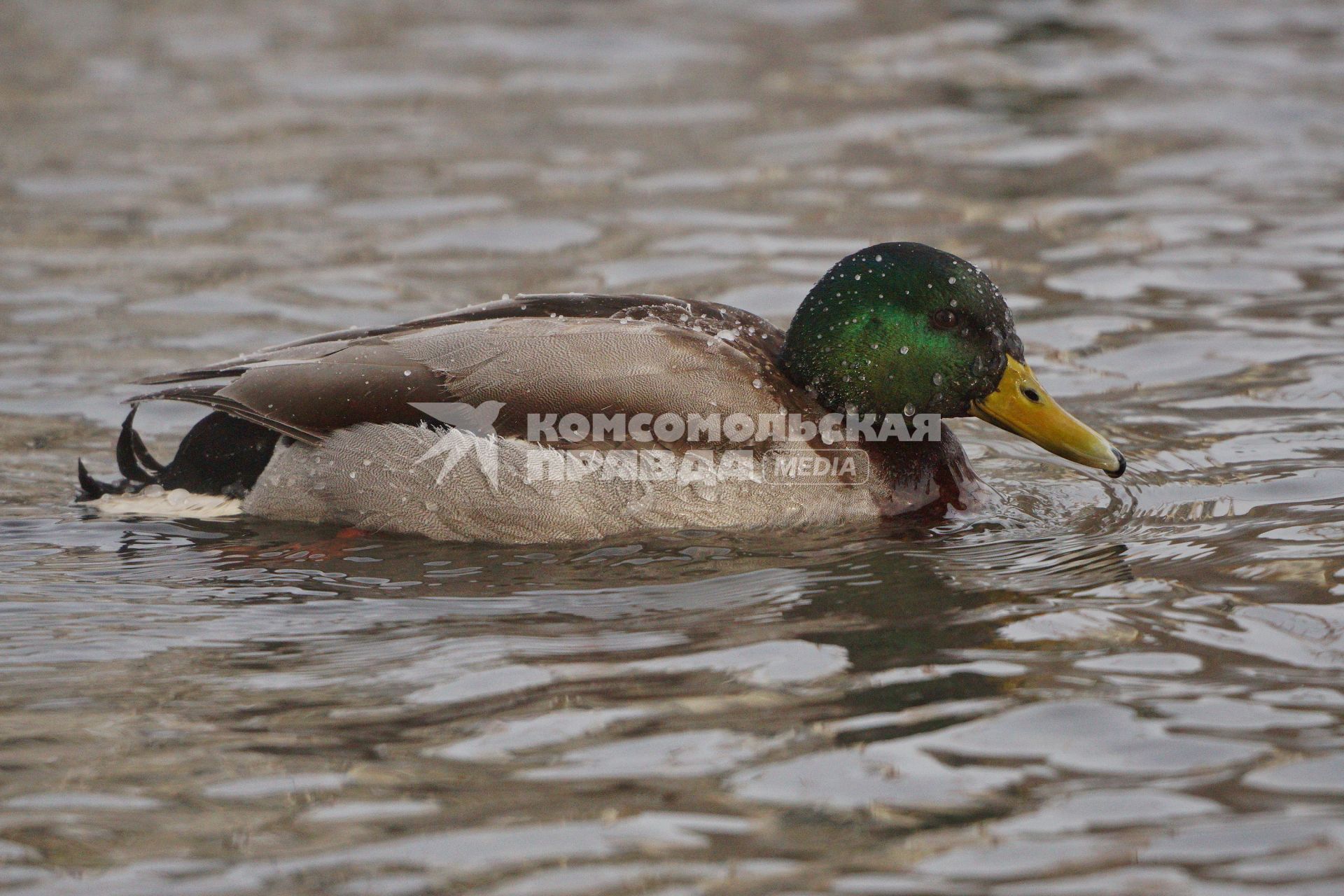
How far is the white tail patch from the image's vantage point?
6684 millimetres

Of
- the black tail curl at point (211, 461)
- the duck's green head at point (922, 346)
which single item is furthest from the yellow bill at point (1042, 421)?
the black tail curl at point (211, 461)

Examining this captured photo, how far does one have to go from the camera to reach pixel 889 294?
639 cm

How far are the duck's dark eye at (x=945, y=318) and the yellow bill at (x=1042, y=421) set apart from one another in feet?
0.84

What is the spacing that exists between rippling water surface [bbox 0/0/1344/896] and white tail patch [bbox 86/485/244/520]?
65mm

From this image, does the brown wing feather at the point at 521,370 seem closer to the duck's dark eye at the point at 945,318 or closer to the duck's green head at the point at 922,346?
the duck's green head at the point at 922,346

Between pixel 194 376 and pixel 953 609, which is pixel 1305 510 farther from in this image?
pixel 194 376

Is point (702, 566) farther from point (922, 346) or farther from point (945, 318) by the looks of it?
point (945, 318)

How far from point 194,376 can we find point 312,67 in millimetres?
8495

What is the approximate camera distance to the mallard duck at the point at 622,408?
6.20 m

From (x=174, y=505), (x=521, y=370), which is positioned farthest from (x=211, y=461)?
(x=521, y=370)

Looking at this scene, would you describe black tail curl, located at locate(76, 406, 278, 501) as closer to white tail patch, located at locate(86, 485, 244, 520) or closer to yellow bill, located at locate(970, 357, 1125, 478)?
white tail patch, located at locate(86, 485, 244, 520)

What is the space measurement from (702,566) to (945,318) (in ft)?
4.15

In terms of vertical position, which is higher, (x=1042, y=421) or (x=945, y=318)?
(x=945, y=318)

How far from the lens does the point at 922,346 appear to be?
6.41 meters
